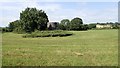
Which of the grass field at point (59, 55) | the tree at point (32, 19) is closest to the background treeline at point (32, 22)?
the tree at point (32, 19)

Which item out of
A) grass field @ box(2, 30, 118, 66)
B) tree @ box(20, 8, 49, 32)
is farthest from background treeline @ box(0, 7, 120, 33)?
grass field @ box(2, 30, 118, 66)

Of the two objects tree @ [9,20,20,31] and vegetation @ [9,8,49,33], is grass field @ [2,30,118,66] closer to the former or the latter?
vegetation @ [9,8,49,33]

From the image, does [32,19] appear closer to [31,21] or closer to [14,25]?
[31,21]

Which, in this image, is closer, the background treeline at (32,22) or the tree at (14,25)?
the background treeline at (32,22)

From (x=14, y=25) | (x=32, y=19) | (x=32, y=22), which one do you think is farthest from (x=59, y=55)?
(x=14, y=25)

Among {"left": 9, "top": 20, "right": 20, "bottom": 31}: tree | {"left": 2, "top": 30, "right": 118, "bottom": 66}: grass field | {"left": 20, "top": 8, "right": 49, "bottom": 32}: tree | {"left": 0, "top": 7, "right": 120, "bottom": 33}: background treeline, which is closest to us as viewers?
{"left": 2, "top": 30, "right": 118, "bottom": 66}: grass field

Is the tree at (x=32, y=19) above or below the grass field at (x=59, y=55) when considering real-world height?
above

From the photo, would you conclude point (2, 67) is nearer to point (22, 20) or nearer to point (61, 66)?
point (61, 66)

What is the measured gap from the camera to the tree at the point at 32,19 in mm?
98669

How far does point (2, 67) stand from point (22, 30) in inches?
3401

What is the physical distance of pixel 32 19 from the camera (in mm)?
102438

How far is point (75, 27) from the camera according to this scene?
10969 cm

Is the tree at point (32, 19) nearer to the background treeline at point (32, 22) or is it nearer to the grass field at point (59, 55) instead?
the background treeline at point (32, 22)

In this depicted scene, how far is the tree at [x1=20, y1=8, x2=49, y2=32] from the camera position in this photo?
98669mm
